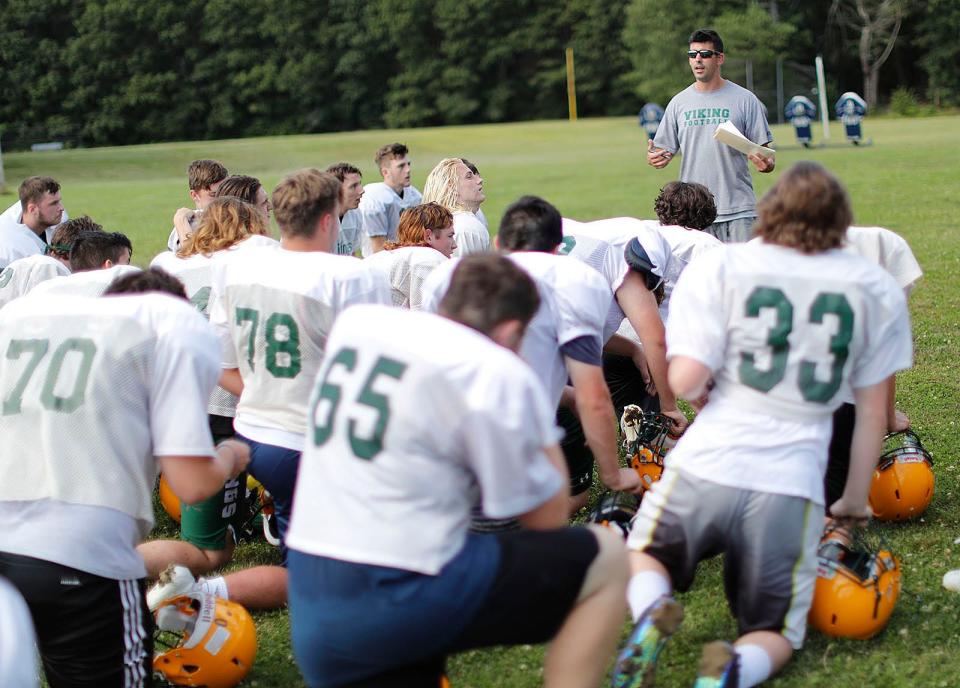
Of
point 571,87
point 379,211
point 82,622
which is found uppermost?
point 571,87

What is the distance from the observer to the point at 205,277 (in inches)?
208

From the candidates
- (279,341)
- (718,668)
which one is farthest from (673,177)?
(718,668)

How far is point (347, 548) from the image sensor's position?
2840 mm

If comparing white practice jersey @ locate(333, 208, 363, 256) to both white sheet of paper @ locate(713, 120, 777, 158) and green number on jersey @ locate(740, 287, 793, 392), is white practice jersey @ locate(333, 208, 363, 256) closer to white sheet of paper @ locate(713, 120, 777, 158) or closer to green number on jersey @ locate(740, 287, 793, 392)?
white sheet of paper @ locate(713, 120, 777, 158)

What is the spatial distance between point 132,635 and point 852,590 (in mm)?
2514

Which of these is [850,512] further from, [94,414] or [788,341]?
[94,414]

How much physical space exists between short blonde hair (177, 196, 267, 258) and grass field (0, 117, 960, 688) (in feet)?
4.94

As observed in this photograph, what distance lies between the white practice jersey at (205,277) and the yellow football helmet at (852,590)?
8.79 ft

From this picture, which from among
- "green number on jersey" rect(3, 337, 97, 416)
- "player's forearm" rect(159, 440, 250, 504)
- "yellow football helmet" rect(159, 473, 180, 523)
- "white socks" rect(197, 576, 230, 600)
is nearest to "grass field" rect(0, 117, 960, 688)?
"white socks" rect(197, 576, 230, 600)

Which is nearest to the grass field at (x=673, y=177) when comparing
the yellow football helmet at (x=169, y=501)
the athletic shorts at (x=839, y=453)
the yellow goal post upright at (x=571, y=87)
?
the athletic shorts at (x=839, y=453)

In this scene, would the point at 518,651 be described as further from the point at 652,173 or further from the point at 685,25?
the point at 685,25

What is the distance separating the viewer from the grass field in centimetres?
412

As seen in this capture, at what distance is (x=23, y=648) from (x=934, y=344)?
25.8 ft

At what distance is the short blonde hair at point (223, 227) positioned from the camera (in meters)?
5.26
